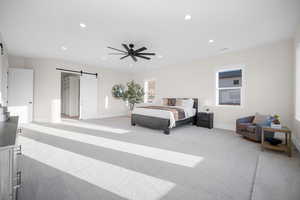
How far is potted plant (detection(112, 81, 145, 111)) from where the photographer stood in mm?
7212

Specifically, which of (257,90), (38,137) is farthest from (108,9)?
(257,90)

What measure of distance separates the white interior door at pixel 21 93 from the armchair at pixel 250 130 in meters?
7.90

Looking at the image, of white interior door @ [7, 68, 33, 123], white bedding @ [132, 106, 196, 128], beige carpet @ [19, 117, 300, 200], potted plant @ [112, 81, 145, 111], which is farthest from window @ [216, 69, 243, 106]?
white interior door @ [7, 68, 33, 123]

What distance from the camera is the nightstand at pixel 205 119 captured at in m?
4.84

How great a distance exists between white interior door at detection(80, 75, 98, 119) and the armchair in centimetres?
659

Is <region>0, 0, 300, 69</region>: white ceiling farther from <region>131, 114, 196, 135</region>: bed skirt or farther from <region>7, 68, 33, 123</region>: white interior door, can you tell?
<region>131, 114, 196, 135</region>: bed skirt

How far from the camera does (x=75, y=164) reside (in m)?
2.20

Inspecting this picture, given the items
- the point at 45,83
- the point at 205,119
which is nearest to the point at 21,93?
the point at 45,83

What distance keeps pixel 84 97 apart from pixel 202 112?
19.0 feet

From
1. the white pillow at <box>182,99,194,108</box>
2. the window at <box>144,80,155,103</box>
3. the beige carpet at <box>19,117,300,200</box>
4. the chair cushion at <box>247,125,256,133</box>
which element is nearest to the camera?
the beige carpet at <box>19,117,300,200</box>

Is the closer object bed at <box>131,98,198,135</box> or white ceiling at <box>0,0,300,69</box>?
white ceiling at <box>0,0,300,69</box>

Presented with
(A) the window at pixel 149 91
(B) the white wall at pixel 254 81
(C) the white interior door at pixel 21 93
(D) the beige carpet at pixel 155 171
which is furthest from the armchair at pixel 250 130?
(C) the white interior door at pixel 21 93

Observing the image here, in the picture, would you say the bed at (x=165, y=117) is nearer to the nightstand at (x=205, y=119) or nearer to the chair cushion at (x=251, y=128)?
the nightstand at (x=205, y=119)

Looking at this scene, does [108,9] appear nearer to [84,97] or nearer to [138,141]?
[138,141]
